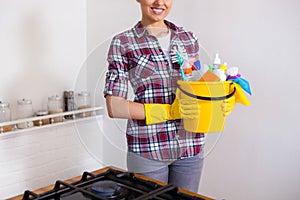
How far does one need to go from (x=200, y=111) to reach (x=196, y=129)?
0.08m

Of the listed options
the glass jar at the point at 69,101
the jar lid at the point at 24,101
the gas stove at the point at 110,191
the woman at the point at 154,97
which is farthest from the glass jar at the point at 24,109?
the gas stove at the point at 110,191

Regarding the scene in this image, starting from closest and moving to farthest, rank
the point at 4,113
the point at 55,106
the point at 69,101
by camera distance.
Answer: the point at 4,113 < the point at 55,106 < the point at 69,101

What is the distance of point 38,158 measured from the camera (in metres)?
2.28

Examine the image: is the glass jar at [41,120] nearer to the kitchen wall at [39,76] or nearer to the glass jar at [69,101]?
the kitchen wall at [39,76]

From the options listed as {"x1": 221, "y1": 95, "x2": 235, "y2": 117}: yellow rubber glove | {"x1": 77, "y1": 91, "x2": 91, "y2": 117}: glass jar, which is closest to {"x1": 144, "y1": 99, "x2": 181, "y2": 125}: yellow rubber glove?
{"x1": 221, "y1": 95, "x2": 235, "y2": 117}: yellow rubber glove

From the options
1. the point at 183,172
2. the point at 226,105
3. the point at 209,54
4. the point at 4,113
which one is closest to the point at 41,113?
the point at 4,113

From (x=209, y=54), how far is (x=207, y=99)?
3.11ft

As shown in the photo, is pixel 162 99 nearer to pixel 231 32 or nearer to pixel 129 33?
pixel 129 33

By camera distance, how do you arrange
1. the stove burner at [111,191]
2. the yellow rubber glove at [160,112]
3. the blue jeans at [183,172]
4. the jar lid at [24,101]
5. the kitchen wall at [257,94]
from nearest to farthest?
the stove burner at [111,191] → the yellow rubber glove at [160,112] → the blue jeans at [183,172] → the kitchen wall at [257,94] → the jar lid at [24,101]

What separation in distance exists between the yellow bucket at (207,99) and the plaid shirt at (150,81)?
2.9 inches

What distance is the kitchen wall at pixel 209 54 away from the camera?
187 cm

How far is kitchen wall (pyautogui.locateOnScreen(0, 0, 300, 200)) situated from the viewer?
1865 millimetres

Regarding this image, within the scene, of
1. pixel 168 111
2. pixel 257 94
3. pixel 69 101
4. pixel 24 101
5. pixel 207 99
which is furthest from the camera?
pixel 69 101

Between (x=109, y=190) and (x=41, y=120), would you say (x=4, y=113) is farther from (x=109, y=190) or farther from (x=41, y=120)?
(x=109, y=190)
